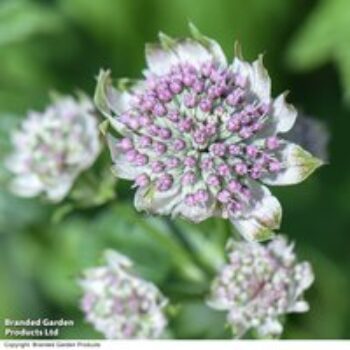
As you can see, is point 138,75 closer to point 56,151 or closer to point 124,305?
point 56,151

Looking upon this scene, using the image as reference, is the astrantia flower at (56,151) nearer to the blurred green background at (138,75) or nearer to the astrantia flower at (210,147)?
the blurred green background at (138,75)

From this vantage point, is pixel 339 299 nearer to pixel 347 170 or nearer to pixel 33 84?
pixel 347 170

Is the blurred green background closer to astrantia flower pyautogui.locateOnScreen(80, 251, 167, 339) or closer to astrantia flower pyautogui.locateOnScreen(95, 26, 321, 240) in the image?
astrantia flower pyautogui.locateOnScreen(80, 251, 167, 339)

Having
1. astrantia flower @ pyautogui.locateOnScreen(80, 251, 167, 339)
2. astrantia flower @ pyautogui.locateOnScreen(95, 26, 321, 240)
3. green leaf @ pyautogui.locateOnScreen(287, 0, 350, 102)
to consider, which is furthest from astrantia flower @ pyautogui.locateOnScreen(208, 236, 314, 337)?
green leaf @ pyautogui.locateOnScreen(287, 0, 350, 102)

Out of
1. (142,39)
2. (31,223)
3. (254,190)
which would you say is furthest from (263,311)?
(142,39)

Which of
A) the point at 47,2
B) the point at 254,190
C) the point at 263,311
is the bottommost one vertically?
the point at 263,311

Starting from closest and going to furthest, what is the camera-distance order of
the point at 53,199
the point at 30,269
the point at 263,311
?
the point at 263,311
the point at 53,199
the point at 30,269

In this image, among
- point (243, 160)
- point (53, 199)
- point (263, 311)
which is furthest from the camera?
point (53, 199)
